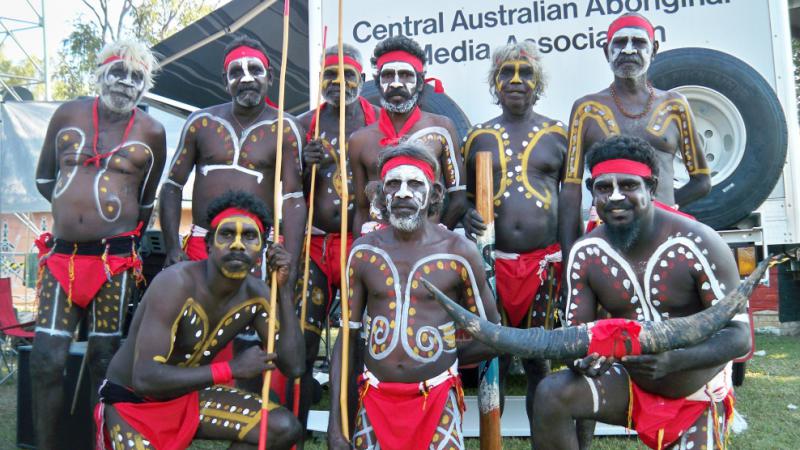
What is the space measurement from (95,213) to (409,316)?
2.12 metres

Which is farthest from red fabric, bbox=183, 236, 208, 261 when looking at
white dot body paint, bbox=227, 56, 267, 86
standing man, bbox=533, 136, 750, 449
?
standing man, bbox=533, 136, 750, 449

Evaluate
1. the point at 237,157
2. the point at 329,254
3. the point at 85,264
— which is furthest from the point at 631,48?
the point at 85,264

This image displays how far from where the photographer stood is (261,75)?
442 cm

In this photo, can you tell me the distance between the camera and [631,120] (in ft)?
13.3

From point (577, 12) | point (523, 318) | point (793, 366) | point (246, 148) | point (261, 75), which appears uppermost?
point (577, 12)

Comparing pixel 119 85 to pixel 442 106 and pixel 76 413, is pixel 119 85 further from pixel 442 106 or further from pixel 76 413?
pixel 442 106

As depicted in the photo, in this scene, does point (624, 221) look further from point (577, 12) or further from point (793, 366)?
point (793, 366)

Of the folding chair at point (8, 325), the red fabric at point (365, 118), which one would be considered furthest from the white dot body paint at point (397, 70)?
the folding chair at point (8, 325)

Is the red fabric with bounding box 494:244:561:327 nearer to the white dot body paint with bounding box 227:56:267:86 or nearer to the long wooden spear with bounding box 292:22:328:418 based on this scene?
the long wooden spear with bounding box 292:22:328:418

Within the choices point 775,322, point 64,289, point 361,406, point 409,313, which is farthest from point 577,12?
point 775,322

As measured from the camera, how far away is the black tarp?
8.94 meters

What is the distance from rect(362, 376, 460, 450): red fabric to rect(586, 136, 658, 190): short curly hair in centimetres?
123

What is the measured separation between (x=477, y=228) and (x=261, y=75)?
1639mm

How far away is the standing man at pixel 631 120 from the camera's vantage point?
13.2 ft
